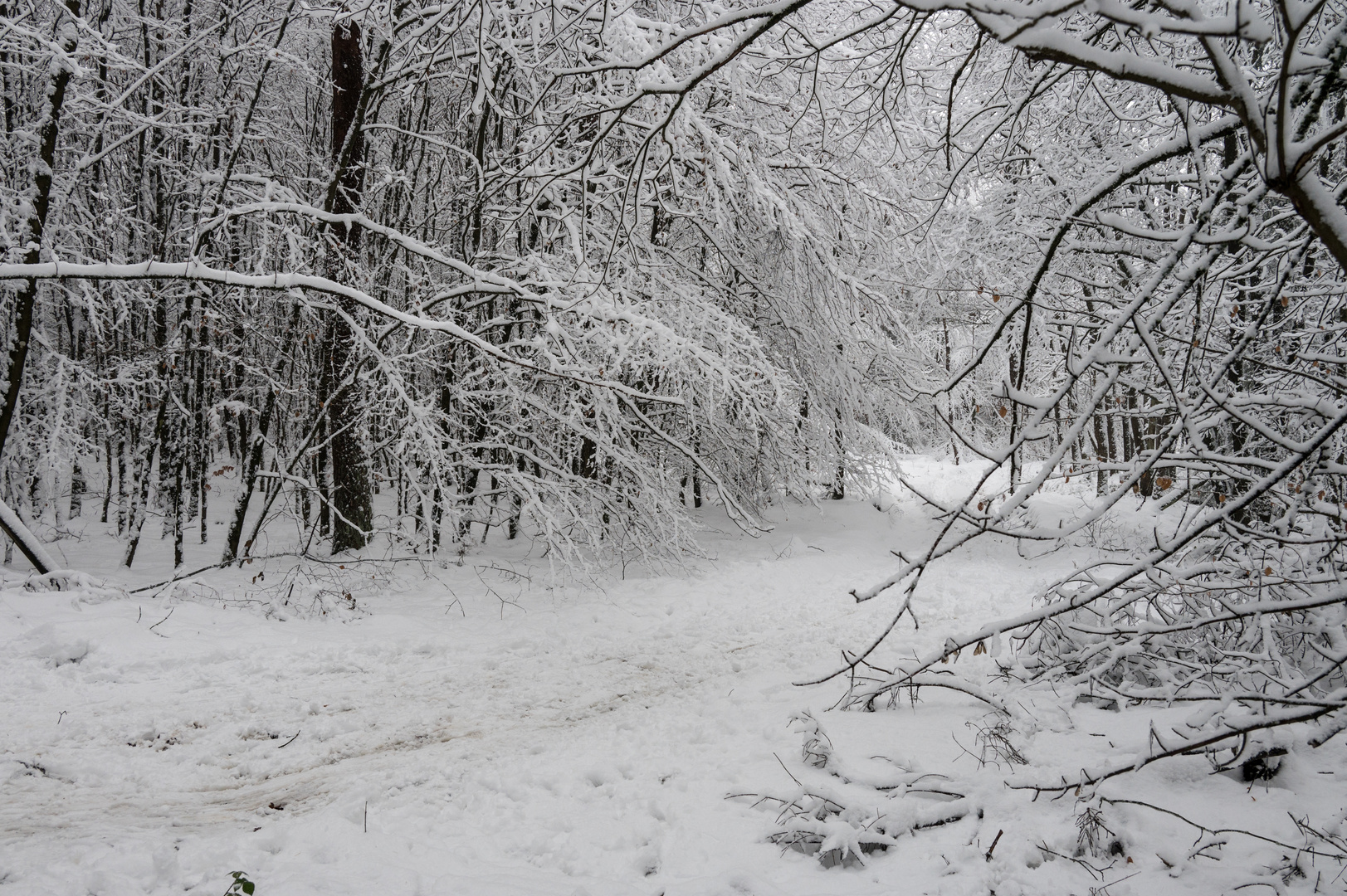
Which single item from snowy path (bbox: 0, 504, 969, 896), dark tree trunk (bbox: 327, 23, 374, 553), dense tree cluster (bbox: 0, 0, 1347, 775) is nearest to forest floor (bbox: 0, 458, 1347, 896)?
snowy path (bbox: 0, 504, 969, 896)

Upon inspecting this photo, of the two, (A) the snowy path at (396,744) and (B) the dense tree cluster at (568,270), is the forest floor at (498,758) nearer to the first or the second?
(A) the snowy path at (396,744)

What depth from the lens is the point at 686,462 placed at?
1056cm

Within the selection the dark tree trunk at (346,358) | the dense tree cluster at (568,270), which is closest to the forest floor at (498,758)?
the dense tree cluster at (568,270)

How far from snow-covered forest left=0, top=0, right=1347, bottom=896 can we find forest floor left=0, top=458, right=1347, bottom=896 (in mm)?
32

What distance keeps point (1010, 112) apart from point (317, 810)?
4219 millimetres

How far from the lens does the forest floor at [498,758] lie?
9.41ft

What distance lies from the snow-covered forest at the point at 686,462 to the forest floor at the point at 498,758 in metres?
0.03

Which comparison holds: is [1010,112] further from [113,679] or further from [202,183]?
[202,183]

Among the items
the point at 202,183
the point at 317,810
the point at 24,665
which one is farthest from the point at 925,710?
the point at 202,183

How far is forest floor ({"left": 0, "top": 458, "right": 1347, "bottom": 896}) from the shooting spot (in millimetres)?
2867

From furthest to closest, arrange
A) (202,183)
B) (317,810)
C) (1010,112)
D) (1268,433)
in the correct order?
(202,183) → (317,810) → (1010,112) → (1268,433)

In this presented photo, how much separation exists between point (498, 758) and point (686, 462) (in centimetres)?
666

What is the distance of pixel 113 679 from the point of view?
195 inches

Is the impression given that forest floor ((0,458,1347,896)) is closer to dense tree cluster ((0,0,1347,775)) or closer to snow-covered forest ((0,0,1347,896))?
snow-covered forest ((0,0,1347,896))
